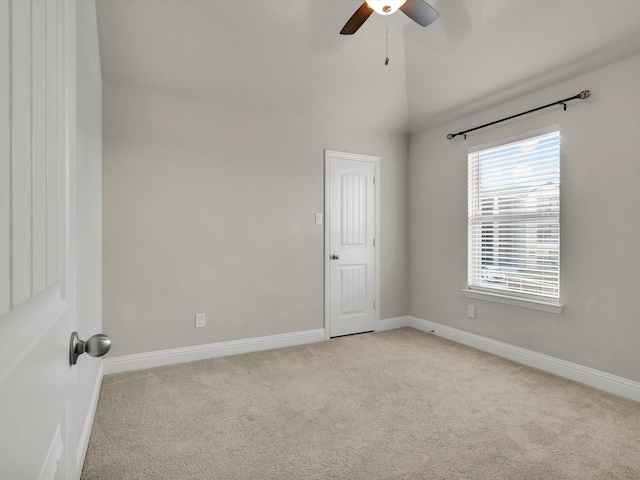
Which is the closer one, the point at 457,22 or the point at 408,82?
the point at 457,22

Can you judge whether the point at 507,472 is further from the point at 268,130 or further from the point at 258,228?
the point at 268,130

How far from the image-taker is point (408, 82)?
3961 mm

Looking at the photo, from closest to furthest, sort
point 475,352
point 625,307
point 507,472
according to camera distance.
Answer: point 507,472 → point 625,307 → point 475,352

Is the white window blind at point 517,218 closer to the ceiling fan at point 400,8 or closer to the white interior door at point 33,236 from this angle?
the ceiling fan at point 400,8

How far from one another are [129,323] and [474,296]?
3409 millimetres

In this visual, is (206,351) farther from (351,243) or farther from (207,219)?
(351,243)

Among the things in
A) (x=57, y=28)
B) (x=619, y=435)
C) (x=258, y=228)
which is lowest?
(x=619, y=435)

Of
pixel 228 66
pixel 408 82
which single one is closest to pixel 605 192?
pixel 408 82

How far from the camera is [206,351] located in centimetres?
350

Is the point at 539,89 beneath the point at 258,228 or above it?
above

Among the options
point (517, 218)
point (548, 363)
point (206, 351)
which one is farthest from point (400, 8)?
point (206, 351)

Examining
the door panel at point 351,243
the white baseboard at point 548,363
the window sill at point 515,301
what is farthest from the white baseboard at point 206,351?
the window sill at point 515,301

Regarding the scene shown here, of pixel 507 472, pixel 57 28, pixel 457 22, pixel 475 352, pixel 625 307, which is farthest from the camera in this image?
pixel 475 352

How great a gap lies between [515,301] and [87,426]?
11.6 feet
